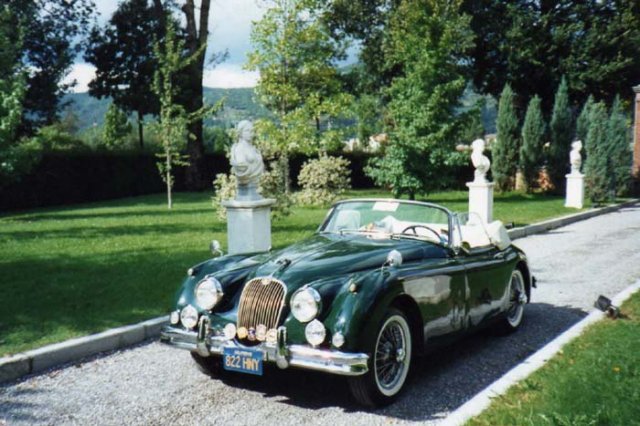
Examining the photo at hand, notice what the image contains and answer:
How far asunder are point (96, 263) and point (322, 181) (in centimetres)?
1051

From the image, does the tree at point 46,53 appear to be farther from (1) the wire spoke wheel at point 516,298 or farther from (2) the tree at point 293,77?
(1) the wire spoke wheel at point 516,298

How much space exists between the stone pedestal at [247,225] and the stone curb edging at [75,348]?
2.35 m

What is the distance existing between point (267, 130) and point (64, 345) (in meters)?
15.7

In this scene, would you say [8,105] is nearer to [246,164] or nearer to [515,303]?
[246,164]

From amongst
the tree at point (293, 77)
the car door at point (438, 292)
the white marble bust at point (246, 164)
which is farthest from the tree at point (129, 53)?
the car door at point (438, 292)

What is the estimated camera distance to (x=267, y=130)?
68.9ft

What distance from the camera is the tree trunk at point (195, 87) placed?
30.8 metres

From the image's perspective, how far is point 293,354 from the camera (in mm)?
4355

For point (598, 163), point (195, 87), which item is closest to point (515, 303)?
point (598, 163)

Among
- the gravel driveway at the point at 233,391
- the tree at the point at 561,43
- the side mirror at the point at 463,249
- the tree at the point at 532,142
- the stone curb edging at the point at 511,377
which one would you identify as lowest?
the gravel driveway at the point at 233,391

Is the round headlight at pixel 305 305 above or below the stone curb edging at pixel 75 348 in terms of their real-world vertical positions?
above

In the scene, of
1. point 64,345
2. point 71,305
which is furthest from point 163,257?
point 64,345

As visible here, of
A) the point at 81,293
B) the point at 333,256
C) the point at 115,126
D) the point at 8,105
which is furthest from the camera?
the point at 115,126

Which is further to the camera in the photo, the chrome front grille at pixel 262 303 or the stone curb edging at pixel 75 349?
the stone curb edging at pixel 75 349
